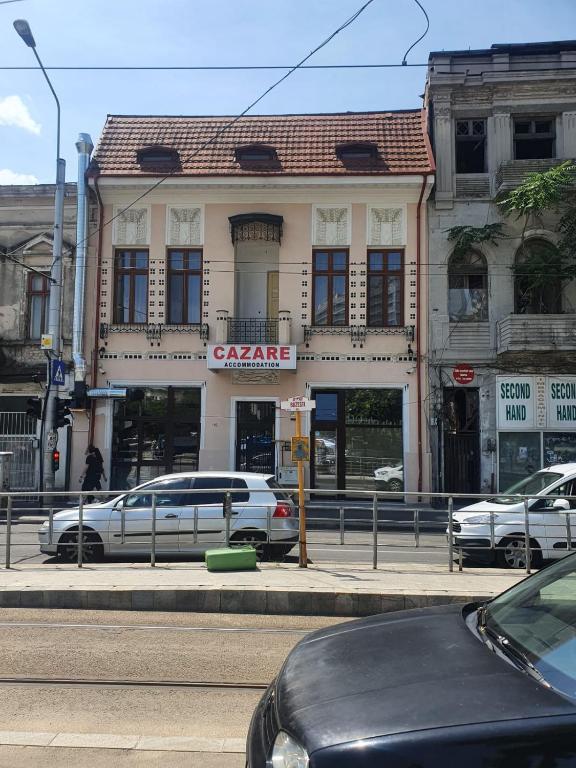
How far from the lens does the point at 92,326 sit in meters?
21.1

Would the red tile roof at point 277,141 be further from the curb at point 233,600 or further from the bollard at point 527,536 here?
the curb at point 233,600

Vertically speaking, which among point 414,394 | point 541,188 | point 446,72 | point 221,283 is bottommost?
point 414,394

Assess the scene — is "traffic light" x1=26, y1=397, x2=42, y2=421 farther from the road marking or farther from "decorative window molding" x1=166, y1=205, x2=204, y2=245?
the road marking

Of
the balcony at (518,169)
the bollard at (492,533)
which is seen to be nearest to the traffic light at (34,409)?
the bollard at (492,533)

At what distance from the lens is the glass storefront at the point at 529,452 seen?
19.7 metres

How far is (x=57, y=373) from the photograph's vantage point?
1892cm

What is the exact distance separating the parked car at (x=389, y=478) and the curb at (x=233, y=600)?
12683 mm

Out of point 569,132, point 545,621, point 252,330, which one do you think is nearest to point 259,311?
point 252,330

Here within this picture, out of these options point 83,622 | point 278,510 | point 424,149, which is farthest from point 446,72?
point 83,622

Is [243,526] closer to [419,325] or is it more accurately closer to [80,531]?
[80,531]

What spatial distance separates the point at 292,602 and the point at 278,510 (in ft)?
8.29

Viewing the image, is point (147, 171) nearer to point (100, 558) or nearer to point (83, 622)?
point (100, 558)

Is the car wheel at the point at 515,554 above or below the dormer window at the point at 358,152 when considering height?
below

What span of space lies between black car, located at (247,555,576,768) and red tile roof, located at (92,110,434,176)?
19266 mm
